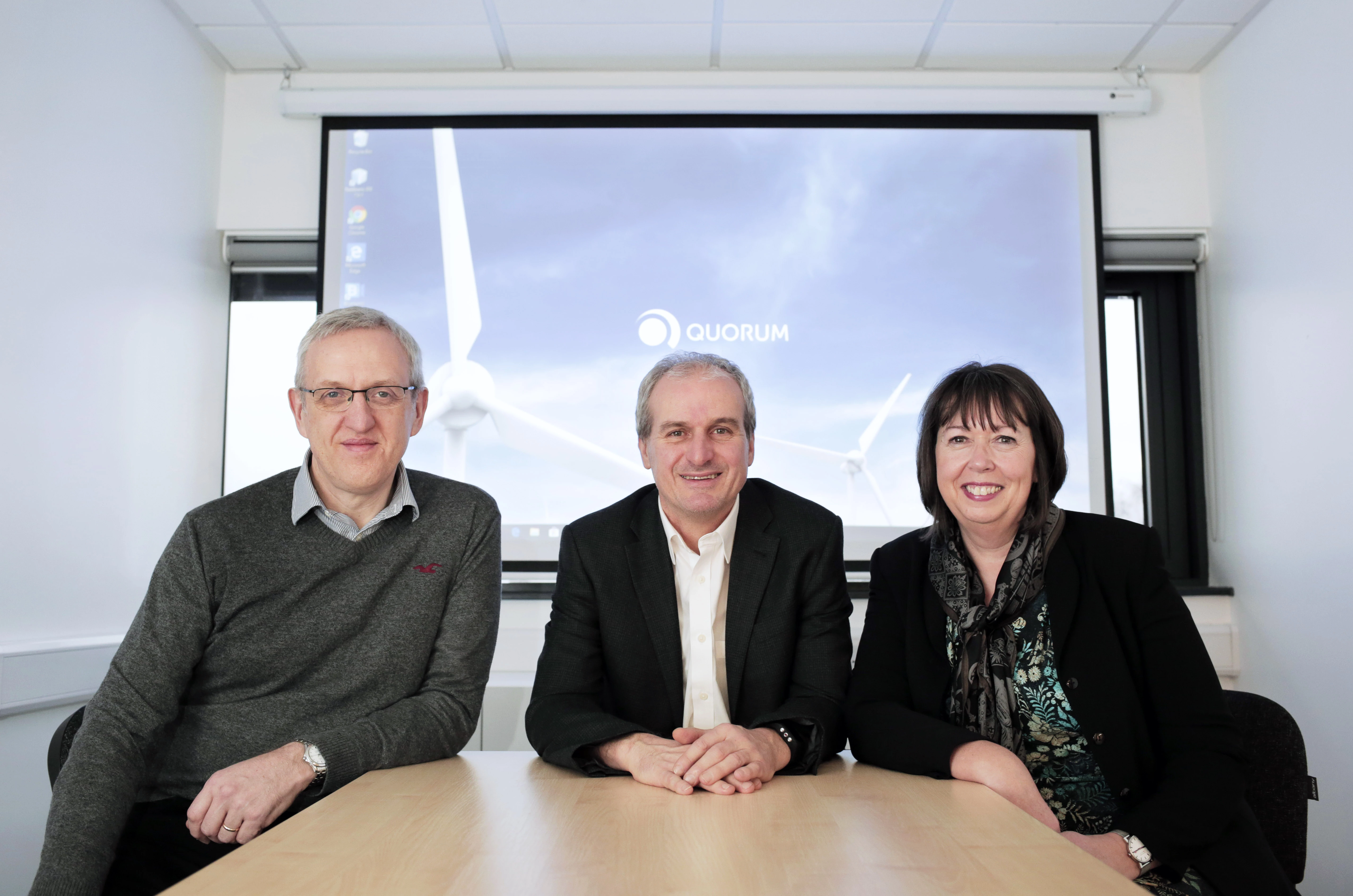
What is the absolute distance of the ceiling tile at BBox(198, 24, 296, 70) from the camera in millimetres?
3205

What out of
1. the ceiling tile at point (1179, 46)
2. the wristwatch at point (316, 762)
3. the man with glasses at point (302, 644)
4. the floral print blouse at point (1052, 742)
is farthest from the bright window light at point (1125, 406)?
the wristwatch at point (316, 762)

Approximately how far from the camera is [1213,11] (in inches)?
121

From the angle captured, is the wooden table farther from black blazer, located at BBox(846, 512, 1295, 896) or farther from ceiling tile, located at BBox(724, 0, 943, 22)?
ceiling tile, located at BBox(724, 0, 943, 22)

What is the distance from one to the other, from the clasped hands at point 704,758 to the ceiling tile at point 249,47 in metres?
2.98

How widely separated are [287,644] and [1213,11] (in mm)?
3445

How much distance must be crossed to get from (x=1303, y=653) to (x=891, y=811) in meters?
2.42

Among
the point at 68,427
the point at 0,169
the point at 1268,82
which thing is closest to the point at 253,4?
the point at 0,169

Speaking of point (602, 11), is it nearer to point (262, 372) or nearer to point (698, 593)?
point (262, 372)

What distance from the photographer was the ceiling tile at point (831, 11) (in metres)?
3.00

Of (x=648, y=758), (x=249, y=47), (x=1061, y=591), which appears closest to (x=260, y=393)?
(x=249, y=47)

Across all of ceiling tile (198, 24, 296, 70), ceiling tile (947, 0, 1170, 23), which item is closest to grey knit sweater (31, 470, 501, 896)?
ceiling tile (198, 24, 296, 70)

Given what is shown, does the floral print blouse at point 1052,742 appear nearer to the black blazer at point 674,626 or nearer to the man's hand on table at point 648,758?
the black blazer at point 674,626

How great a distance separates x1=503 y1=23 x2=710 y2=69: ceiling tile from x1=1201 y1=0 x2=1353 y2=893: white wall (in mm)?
1908

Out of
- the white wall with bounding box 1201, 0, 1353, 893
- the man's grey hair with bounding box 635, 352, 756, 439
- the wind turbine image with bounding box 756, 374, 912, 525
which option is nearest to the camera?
the man's grey hair with bounding box 635, 352, 756, 439
